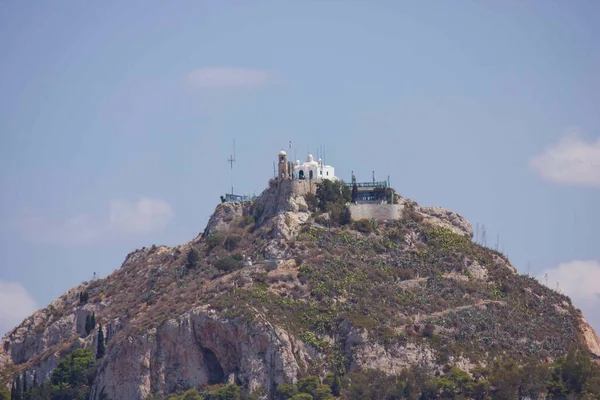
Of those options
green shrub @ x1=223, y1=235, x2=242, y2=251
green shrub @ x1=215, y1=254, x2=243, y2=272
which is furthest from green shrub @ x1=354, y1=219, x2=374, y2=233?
green shrub @ x1=215, y1=254, x2=243, y2=272

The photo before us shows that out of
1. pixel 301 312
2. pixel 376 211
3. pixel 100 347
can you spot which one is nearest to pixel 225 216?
pixel 376 211

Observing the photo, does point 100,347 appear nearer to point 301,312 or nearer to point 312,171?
point 301,312

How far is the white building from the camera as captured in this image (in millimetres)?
169500

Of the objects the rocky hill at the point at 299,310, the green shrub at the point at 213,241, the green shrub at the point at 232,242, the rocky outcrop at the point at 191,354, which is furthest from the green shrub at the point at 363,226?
the rocky outcrop at the point at 191,354

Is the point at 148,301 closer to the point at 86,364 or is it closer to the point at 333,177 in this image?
the point at 86,364

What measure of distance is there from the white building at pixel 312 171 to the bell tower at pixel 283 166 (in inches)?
88.8

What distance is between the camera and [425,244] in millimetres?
161000

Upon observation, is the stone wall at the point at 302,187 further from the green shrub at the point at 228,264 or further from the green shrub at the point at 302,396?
the green shrub at the point at 302,396

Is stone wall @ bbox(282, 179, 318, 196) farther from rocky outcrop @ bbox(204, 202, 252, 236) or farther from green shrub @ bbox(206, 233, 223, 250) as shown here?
green shrub @ bbox(206, 233, 223, 250)

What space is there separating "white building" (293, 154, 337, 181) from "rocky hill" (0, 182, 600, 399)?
3.96 meters

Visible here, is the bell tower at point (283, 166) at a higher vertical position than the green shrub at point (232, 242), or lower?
higher

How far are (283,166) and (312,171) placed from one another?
12.2 ft

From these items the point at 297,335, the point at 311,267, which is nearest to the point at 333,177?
the point at 311,267

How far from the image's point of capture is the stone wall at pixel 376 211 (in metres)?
165
